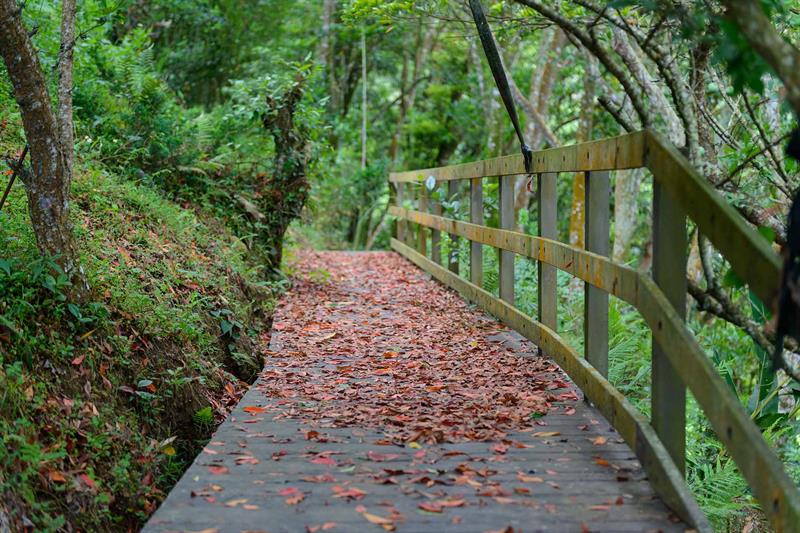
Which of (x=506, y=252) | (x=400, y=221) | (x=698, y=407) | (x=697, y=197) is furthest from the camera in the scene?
(x=400, y=221)

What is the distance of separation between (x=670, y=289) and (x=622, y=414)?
2.77 feet

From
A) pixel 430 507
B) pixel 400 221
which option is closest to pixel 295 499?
pixel 430 507

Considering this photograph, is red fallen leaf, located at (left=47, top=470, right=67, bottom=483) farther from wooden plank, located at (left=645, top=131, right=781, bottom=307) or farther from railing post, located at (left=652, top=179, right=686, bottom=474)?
wooden plank, located at (left=645, top=131, right=781, bottom=307)

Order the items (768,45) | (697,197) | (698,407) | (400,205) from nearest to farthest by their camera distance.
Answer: (768,45) < (697,197) < (698,407) < (400,205)

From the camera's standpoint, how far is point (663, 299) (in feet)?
11.4

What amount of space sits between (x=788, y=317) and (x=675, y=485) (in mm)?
1015

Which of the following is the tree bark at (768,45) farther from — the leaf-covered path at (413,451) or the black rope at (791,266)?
the leaf-covered path at (413,451)

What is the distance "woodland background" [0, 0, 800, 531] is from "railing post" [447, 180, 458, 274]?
7.7 inches

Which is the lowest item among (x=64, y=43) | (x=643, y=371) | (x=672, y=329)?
(x=643, y=371)

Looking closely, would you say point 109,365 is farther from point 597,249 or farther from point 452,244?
point 452,244

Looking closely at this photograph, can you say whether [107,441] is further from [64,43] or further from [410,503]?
[64,43]

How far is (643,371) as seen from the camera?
6.93 metres

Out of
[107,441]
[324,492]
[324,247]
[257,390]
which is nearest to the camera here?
[324,492]

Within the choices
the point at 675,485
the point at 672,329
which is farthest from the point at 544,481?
the point at 672,329
